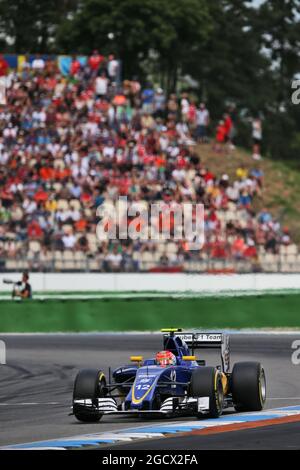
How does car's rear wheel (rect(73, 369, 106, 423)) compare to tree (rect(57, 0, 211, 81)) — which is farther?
tree (rect(57, 0, 211, 81))

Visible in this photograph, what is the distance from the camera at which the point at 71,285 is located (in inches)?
1428

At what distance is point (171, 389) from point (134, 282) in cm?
2203

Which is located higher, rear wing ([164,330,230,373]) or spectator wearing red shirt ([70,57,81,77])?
spectator wearing red shirt ([70,57,81,77])

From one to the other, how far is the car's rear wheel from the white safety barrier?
69.9ft

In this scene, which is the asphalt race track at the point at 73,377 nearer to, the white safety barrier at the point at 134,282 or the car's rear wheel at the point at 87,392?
the car's rear wheel at the point at 87,392

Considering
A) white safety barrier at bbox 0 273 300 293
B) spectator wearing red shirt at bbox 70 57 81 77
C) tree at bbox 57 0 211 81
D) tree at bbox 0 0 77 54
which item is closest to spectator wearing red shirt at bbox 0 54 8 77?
spectator wearing red shirt at bbox 70 57 81 77

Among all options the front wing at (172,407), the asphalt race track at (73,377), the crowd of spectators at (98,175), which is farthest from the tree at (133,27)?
the front wing at (172,407)

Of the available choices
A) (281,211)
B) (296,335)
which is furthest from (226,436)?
(281,211)

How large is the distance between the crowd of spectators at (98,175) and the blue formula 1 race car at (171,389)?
67.4 feet

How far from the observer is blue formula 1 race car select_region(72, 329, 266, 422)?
14.1m

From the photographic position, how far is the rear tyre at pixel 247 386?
1495cm

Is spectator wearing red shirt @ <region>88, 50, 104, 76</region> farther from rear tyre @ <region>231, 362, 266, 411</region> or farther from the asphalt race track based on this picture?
rear tyre @ <region>231, 362, 266, 411</region>
